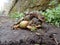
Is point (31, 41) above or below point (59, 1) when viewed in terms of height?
below

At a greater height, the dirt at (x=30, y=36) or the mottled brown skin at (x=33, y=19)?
the mottled brown skin at (x=33, y=19)

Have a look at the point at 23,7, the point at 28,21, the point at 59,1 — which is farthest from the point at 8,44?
the point at 23,7

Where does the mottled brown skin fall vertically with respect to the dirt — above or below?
above

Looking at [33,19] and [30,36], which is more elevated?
[33,19]

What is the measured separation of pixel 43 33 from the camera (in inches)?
155

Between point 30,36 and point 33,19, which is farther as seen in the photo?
point 33,19

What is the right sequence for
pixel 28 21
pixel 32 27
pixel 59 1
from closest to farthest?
pixel 32 27, pixel 28 21, pixel 59 1

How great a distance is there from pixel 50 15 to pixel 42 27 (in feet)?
2.03

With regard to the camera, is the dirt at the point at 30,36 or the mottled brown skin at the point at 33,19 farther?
the mottled brown skin at the point at 33,19

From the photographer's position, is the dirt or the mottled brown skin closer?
the dirt

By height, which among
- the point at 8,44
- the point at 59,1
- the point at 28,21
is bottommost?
the point at 8,44

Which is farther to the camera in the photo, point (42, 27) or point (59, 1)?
point (59, 1)

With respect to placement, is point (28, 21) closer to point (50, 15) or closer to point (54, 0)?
point (50, 15)

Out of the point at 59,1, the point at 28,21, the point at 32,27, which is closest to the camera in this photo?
the point at 32,27
